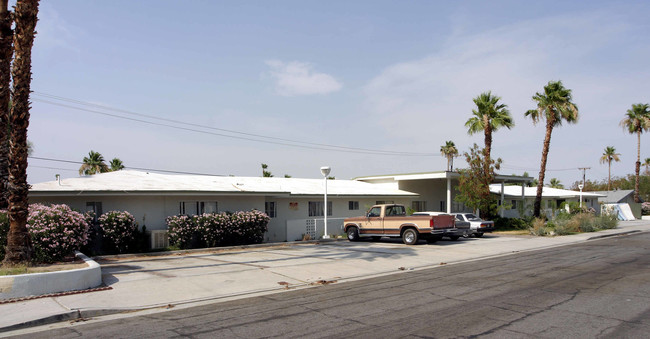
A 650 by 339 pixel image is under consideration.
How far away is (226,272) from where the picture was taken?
13.1 metres

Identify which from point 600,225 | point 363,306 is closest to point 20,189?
point 363,306

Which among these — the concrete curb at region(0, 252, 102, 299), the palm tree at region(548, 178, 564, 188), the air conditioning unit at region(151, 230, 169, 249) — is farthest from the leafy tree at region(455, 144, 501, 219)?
the palm tree at region(548, 178, 564, 188)

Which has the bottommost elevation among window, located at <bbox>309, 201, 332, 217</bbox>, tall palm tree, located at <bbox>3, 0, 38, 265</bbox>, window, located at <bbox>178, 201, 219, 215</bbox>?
window, located at <bbox>309, 201, 332, 217</bbox>

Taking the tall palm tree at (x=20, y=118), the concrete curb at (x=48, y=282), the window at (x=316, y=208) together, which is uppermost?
the tall palm tree at (x=20, y=118)

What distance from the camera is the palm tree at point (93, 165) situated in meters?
42.6

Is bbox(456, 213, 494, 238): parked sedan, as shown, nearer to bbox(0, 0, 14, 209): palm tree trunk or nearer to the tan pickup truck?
the tan pickup truck

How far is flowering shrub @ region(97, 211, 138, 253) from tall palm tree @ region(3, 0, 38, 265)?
18.1ft

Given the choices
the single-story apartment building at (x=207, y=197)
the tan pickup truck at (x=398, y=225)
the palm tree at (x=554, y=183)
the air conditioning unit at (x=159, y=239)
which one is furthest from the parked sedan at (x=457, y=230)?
the palm tree at (x=554, y=183)

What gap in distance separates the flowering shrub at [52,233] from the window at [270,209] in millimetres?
11888

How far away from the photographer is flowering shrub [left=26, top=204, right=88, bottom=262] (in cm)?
1225

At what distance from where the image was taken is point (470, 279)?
11898 mm

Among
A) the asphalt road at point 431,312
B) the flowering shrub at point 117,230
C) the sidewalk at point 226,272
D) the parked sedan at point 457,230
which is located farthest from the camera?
the parked sedan at point 457,230

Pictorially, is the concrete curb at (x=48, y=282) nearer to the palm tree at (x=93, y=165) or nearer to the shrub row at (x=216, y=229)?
the shrub row at (x=216, y=229)

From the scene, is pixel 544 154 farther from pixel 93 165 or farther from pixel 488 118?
pixel 93 165
